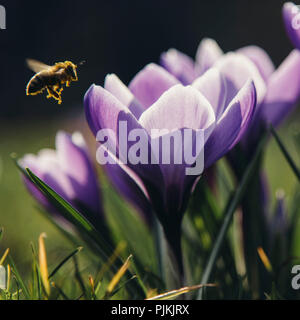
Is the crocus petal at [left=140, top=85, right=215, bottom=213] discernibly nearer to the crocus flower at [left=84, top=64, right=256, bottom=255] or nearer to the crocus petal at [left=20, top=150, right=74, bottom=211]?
the crocus flower at [left=84, top=64, right=256, bottom=255]

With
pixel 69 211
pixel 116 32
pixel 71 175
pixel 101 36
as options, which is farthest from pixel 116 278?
pixel 116 32

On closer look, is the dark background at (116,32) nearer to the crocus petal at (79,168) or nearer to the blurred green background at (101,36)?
the blurred green background at (101,36)

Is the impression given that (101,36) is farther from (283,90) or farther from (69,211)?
(69,211)

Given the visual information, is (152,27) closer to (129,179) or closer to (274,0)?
(274,0)

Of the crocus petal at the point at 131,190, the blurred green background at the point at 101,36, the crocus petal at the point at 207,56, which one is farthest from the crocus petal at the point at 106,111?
the blurred green background at the point at 101,36

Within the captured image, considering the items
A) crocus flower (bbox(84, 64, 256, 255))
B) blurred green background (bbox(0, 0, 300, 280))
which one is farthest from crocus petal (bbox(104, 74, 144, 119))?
blurred green background (bbox(0, 0, 300, 280))

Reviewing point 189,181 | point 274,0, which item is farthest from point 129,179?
point 274,0

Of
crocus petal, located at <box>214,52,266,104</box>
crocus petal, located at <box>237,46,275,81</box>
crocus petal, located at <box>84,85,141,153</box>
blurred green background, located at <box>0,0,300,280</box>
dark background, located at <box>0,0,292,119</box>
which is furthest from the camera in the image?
dark background, located at <box>0,0,292,119</box>
